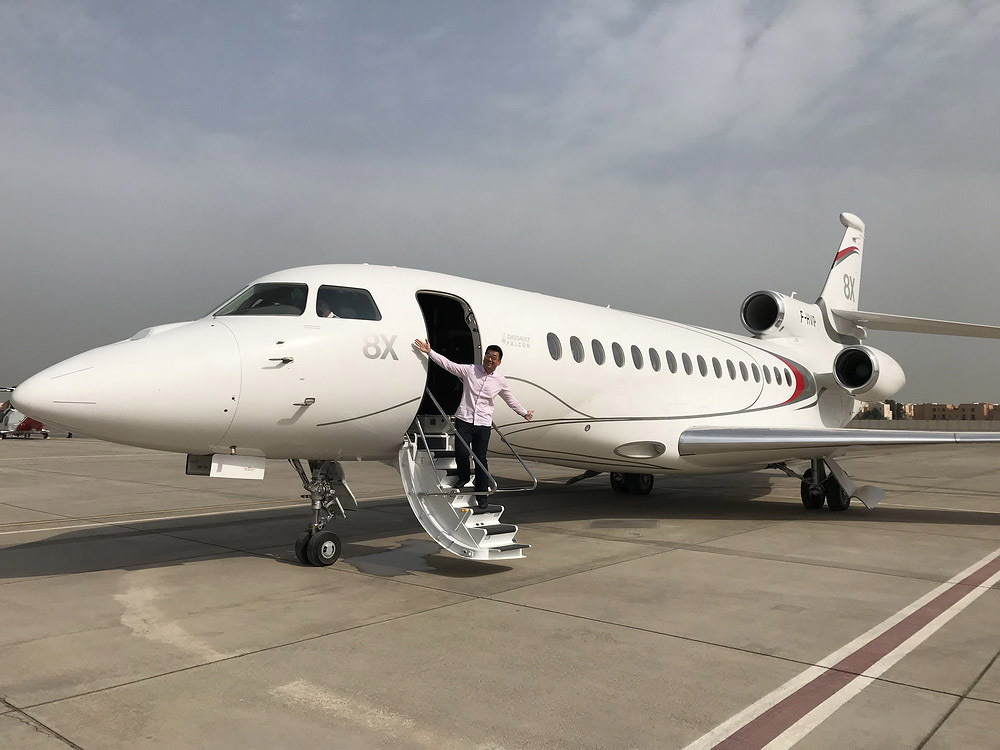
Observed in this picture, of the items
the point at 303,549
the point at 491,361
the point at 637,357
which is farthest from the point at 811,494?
the point at 303,549

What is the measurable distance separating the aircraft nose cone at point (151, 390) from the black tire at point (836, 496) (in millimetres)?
10536

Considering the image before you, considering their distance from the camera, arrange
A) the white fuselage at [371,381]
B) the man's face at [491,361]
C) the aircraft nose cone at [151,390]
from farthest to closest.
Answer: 1. the man's face at [491,361]
2. the white fuselage at [371,381]
3. the aircraft nose cone at [151,390]

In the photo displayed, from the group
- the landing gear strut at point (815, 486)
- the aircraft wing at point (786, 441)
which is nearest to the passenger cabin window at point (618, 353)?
the aircraft wing at point (786, 441)

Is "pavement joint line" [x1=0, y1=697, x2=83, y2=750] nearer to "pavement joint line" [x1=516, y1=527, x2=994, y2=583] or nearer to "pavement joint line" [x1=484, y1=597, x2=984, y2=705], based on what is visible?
"pavement joint line" [x1=484, y1=597, x2=984, y2=705]

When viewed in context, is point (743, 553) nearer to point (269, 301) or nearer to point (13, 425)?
point (269, 301)

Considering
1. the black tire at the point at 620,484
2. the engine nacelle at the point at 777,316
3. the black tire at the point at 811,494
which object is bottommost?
the black tire at the point at 620,484

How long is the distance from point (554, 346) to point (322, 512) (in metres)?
3.64

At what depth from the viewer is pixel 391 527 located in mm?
10719

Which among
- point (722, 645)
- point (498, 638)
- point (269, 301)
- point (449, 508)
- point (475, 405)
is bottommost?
point (498, 638)

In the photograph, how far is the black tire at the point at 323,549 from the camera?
7684 mm

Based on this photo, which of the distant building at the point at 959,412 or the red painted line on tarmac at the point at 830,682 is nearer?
the red painted line on tarmac at the point at 830,682

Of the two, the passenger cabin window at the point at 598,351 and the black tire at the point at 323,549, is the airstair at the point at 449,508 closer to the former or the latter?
the black tire at the point at 323,549

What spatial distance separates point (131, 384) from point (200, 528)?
16.1 feet

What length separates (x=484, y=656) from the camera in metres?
4.89
